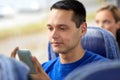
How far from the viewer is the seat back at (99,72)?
25.4 inches

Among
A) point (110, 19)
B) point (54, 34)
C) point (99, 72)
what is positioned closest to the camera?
point (99, 72)

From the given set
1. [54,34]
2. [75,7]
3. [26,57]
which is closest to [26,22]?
[75,7]

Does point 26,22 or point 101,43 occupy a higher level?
point 26,22

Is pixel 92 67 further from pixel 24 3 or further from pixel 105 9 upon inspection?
pixel 24 3

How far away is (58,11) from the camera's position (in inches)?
66.1

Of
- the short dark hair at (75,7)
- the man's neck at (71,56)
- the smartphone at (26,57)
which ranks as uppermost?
the short dark hair at (75,7)

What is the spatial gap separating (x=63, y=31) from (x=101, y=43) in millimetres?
365

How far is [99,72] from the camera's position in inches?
25.7

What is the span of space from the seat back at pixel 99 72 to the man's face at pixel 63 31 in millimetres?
926

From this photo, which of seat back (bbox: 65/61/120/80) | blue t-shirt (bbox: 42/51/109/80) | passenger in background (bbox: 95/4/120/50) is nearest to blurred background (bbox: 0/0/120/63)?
passenger in background (bbox: 95/4/120/50)

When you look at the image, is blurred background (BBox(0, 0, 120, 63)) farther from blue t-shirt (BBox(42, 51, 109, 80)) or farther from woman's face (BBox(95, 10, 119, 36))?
blue t-shirt (BBox(42, 51, 109, 80))

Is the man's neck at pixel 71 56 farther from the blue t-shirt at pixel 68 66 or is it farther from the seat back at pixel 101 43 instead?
the seat back at pixel 101 43

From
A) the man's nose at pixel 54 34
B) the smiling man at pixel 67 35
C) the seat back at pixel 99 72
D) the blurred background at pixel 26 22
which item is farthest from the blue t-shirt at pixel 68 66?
the blurred background at pixel 26 22

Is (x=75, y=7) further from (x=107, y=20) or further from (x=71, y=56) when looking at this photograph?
(x=107, y=20)
